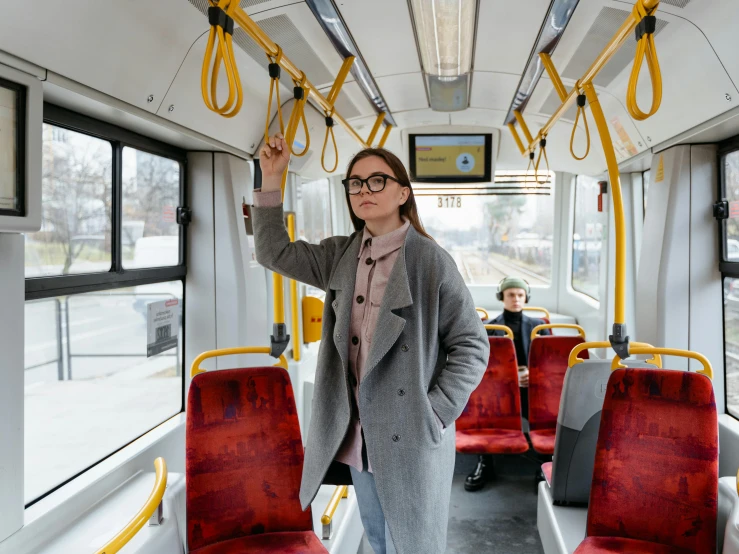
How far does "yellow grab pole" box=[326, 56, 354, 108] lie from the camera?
2.93 metres

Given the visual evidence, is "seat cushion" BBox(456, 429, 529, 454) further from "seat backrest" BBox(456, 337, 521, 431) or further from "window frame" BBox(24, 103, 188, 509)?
"window frame" BBox(24, 103, 188, 509)

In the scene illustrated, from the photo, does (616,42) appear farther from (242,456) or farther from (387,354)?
(242,456)

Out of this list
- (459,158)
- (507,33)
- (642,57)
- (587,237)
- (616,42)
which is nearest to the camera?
(642,57)

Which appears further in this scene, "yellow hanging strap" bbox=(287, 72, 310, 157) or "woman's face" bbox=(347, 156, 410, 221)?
"yellow hanging strap" bbox=(287, 72, 310, 157)

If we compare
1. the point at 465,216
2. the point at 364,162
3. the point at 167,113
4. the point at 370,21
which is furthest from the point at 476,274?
the point at 364,162

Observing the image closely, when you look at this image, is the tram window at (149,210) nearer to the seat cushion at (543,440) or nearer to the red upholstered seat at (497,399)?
the red upholstered seat at (497,399)

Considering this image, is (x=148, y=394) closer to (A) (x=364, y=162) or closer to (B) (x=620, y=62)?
(A) (x=364, y=162)

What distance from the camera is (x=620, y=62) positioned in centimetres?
298

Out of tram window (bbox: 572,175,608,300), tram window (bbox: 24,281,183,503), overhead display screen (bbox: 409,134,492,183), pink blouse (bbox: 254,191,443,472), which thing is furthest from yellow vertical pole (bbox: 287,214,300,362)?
tram window (bbox: 572,175,608,300)

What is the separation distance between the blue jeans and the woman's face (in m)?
0.72

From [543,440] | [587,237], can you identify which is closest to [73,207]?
[543,440]

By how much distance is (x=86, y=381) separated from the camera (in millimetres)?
2443

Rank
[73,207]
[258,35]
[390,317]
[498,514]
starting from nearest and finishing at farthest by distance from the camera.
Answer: [390,317], [258,35], [73,207], [498,514]

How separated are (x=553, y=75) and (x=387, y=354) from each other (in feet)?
6.70
